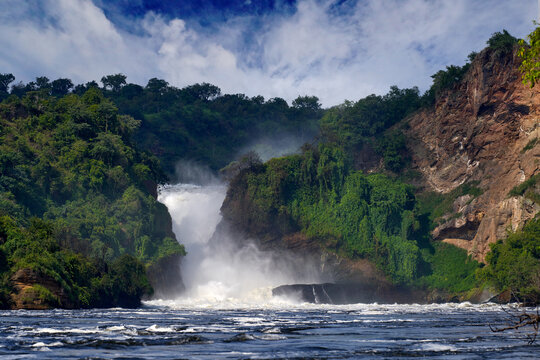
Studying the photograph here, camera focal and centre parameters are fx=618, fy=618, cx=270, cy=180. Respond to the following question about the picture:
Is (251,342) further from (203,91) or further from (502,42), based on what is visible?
(203,91)

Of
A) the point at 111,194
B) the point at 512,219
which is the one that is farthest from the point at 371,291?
the point at 111,194

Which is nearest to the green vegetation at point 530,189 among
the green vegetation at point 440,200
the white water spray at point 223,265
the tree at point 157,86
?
the green vegetation at point 440,200

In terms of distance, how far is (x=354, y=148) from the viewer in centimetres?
11050

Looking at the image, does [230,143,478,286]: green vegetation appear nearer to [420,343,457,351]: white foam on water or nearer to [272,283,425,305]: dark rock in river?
[272,283,425,305]: dark rock in river

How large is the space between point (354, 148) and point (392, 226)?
21247 millimetres

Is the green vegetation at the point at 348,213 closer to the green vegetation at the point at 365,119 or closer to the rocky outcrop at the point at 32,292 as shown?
the green vegetation at the point at 365,119

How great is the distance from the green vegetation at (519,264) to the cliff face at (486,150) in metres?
8.51

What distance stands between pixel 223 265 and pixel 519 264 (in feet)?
149

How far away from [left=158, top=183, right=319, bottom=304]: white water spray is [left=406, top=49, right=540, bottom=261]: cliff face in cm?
2420

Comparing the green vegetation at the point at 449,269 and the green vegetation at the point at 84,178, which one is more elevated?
the green vegetation at the point at 84,178

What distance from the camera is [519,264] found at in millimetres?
63094

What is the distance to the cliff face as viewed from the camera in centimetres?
8331

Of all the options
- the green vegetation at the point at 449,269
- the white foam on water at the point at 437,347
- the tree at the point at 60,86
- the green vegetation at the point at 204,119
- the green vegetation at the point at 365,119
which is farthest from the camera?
the tree at the point at 60,86

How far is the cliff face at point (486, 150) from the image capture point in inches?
3280
